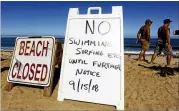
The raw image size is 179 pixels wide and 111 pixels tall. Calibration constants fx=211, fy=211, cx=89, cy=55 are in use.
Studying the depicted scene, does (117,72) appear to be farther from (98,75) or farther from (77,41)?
(77,41)

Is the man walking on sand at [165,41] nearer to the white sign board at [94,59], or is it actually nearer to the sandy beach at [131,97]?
the sandy beach at [131,97]

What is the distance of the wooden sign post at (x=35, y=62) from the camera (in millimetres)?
4172

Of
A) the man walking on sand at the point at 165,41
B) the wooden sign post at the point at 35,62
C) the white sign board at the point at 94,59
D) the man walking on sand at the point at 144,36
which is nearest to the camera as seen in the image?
the white sign board at the point at 94,59

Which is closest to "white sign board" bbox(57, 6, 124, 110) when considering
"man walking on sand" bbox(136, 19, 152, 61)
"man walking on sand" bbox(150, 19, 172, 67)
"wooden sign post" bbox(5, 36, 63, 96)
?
"wooden sign post" bbox(5, 36, 63, 96)

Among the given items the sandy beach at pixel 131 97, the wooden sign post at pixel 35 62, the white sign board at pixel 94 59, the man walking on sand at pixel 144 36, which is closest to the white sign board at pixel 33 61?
the wooden sign post at pixel 35 62

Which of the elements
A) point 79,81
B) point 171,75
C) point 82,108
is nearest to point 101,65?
point 79,81

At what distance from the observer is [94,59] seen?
3850 millimetres

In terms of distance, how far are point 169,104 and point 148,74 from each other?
1.67 meters

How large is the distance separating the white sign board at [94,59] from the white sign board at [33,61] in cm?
40

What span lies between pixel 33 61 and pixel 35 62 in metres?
0.06

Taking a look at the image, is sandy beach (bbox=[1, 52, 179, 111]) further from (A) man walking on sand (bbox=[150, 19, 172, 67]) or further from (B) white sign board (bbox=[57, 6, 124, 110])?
(A) man walking on sand (bbox=[150, 19, 172, 67])

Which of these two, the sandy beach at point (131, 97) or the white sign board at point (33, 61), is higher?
the white sign board at point (33, 61)

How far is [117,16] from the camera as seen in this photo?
3.80 meters

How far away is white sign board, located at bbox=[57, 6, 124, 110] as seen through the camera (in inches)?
144
